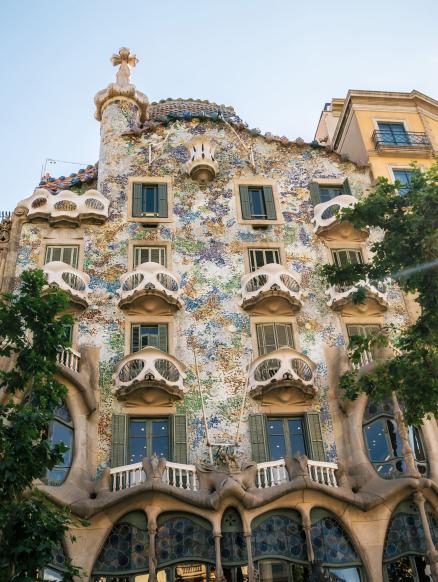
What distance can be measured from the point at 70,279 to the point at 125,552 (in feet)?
27.2

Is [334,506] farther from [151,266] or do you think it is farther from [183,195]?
[183,195]

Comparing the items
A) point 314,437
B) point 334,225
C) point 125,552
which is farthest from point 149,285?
point 125,552

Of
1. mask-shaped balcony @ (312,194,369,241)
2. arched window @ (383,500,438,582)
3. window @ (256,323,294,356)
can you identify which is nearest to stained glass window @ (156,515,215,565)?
arched window @ (383,500,438,582)

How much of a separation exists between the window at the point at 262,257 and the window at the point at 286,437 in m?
5.43

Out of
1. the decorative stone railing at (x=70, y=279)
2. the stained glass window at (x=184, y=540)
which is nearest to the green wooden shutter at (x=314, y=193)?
the decorative stone railing at (x=70, y=279)

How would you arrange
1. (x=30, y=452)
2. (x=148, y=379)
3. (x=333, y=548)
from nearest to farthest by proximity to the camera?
(x=30, y=452) < (x=333, y=548) < (x=148, y=379)

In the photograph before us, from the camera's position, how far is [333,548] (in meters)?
17.2

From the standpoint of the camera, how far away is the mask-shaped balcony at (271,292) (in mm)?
21359

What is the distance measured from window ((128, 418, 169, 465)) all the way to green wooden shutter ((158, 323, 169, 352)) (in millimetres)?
2251

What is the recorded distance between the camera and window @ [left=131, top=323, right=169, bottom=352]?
20.7 metres

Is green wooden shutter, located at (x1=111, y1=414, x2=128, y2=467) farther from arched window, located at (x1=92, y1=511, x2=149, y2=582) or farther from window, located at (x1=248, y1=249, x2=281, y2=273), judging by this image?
window, located at (x1=248, y1=249, x2=281, y2=273)

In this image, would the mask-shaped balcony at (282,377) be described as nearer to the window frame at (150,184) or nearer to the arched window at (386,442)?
the arched window at (386,442)

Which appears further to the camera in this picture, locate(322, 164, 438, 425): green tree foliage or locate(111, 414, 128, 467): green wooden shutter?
locate(111, 414, 128, 467): green wooden shutter

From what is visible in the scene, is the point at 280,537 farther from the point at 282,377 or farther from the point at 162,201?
the point at 162,201
